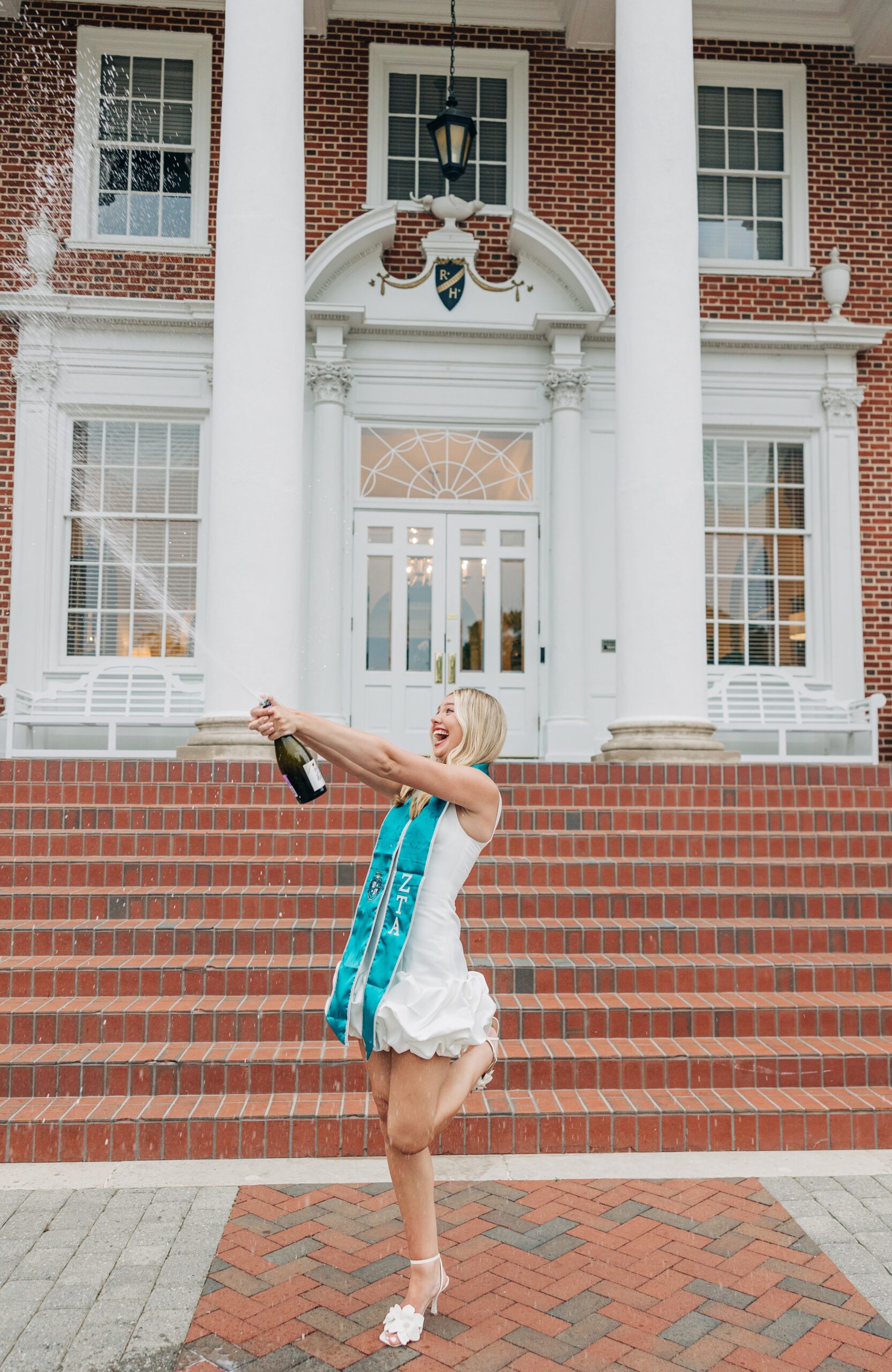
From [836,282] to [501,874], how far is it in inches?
315

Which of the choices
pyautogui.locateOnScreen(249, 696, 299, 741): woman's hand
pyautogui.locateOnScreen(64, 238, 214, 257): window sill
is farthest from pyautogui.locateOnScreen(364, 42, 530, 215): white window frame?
pyautogui.locateOnScreen(249, 696, 299, 741): woman's hand

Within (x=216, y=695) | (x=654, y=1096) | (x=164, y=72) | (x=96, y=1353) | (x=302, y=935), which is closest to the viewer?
(x=96, y=1353)

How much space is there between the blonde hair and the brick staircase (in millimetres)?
1754

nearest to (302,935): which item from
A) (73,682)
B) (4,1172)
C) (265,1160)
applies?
(265,1160)

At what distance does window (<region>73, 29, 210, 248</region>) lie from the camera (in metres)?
11.0

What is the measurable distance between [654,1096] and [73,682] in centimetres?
750

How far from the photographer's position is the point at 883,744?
10781 millimetres

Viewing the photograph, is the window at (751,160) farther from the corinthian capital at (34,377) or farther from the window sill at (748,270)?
the corinthian capital at (34,377)

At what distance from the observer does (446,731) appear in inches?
119

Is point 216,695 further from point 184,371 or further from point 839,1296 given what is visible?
point 839,1296

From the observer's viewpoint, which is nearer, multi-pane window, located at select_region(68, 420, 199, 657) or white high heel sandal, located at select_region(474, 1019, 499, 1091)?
white high heel sandal, located at select_region(474, 1019, 499, 1091)

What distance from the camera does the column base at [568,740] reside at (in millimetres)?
10445

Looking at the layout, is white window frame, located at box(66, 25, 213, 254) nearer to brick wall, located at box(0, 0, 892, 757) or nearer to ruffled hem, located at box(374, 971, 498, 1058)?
brick wall, located at box(0, 0, 892, 757)

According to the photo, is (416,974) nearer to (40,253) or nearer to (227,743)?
(227,743)
